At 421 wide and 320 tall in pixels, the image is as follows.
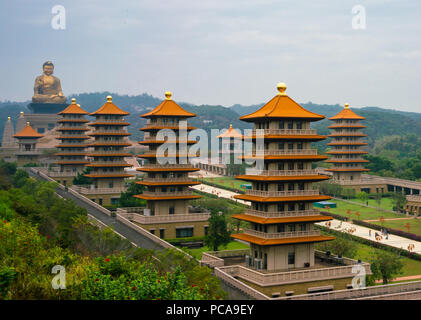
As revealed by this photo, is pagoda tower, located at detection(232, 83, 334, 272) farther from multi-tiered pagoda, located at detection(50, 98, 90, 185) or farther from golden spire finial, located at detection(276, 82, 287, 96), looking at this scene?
multi-tiered pagoda, located at detection(50, 98, 90, 185)

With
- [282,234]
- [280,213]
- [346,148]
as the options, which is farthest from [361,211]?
[282,234]

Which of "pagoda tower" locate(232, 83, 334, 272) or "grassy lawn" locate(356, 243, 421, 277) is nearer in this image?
"pagoda tower" locate(232, 83, 334, 272)

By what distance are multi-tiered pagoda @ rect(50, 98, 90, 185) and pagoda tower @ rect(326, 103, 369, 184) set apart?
173 ft

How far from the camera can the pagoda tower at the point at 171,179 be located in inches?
2931

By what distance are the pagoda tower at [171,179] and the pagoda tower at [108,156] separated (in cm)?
2138

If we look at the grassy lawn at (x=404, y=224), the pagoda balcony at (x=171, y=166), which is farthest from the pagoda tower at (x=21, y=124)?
the grassy lawn at (x=404, y=224)

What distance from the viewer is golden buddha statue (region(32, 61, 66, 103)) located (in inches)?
7160

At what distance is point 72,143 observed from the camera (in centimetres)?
11456

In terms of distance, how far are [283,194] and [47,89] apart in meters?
147

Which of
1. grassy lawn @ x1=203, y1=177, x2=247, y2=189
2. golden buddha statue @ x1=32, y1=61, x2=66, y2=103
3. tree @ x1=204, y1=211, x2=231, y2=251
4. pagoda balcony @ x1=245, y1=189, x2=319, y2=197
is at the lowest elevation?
grassy lawn @ x1=203, y1=177, x2=247, y2=189

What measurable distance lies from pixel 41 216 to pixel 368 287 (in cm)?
3491

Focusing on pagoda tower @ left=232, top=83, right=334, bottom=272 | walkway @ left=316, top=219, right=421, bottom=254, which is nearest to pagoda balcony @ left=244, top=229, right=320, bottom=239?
pagoda tower @ left=232, top=83, right=334, bottom=272

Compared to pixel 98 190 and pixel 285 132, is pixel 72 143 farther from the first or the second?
pixel 285 132
